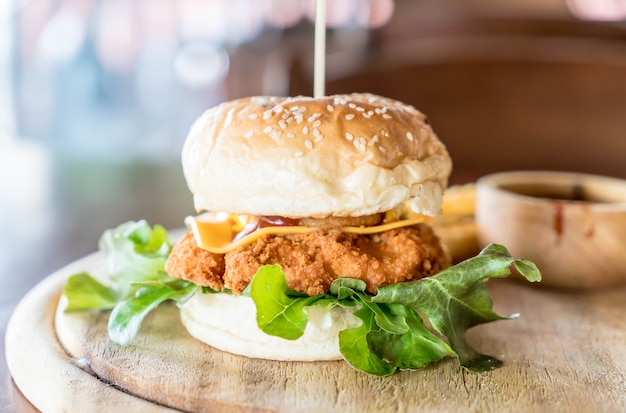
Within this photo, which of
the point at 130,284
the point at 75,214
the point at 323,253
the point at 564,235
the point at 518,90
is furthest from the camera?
the point at 518,90

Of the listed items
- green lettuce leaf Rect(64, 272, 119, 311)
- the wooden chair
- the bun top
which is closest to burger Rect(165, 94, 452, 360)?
the bun top

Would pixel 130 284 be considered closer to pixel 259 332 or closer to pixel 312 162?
pixel 259 332

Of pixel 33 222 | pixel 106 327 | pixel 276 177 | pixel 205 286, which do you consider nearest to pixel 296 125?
pixel 276 177

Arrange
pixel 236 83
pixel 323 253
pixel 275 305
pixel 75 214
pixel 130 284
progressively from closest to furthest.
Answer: pixel 275 305
pixel 323 253
pixel 130 284
pixel 75 214
pixel 236 83

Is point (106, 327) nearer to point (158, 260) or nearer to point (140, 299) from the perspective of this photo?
point (140, 299)

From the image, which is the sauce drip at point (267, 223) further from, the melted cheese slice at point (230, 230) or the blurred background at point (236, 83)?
the blurred background at point (236, 83)

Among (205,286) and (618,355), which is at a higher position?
(205,286)

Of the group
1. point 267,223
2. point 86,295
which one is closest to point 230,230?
point 267,223
